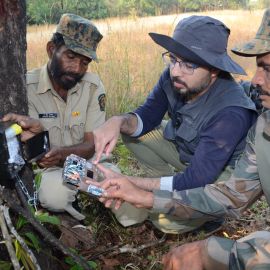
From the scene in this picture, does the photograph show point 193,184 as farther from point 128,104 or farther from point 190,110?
point 128,104

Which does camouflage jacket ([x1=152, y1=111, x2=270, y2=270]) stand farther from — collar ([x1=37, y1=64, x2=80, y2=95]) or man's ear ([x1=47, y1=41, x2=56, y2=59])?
man's ear ([x1=47, y1=41, x2=56, y2=59])

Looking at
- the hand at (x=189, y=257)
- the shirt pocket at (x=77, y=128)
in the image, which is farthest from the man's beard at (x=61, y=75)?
the hand at (x=189, y=257)

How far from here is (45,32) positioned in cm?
607

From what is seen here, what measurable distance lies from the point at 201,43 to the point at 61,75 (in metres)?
1.02

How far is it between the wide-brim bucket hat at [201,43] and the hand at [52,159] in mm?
931

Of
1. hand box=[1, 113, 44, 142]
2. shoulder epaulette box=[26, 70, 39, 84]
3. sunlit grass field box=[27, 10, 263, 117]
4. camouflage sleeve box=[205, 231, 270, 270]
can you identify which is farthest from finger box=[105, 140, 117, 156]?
sunlit grass field box=[27, 10, 263, 117]

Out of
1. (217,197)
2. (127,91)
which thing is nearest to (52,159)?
(217,197)

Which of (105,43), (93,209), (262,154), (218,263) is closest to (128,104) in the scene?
(105,43)

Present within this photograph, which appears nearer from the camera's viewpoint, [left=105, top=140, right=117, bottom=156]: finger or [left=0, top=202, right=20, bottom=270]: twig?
[left=0, top=202, right=20, bottom=270]: twig

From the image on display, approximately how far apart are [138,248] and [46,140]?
0.89m

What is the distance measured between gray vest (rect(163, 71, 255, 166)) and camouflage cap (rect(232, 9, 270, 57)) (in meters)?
0.39

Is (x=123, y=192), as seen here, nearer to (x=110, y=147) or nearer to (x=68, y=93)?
(x=110, y=147)

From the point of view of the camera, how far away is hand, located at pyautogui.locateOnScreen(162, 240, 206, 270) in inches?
70.3

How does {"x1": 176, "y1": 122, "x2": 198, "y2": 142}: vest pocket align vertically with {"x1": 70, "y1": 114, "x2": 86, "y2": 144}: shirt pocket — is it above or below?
above
